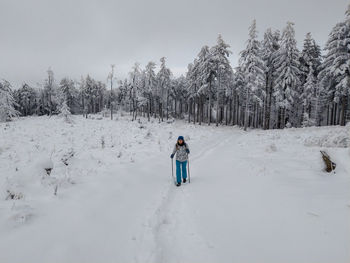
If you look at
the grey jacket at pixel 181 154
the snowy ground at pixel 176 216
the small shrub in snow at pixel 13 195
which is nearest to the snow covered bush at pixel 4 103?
the snowy ground at pixel 176 216

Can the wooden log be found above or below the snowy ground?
above

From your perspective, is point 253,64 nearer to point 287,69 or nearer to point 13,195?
point 287,69

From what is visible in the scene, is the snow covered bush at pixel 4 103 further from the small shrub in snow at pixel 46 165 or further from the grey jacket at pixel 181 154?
the grey jacket at pixel 181 154

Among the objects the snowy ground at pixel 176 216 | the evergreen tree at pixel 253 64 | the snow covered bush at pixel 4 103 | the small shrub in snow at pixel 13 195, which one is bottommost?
the snowy ground at pixel 176 216

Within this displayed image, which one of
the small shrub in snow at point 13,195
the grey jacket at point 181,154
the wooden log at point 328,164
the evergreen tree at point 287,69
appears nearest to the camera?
the small shrub in snow at point 13,195

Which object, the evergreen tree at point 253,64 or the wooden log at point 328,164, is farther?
the evergreen tree at point 253,64

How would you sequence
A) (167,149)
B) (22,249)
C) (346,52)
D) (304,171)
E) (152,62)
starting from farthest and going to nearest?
(152,62), (346,52), (167,149), (304,171), (22,249)

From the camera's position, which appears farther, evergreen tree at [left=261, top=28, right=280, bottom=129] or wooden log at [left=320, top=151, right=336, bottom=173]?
evergreen tree at [left=261, top=28, right=280, bottom=129]

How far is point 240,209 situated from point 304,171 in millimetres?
3741

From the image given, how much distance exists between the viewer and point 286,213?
4270 millimetres

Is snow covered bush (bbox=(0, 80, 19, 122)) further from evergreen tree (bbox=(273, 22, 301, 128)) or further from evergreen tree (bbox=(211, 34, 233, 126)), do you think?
evergreen tree (bbox=(273, 22, 301, 128))

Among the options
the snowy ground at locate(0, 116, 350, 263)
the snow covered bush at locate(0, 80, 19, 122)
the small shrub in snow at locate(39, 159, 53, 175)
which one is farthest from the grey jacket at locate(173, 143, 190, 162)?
the snow covered bush at locate(0, 80, 19, 122)

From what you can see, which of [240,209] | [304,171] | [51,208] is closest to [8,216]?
[51,208]

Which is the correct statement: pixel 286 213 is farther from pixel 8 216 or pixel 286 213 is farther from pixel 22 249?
pixel 8 216
